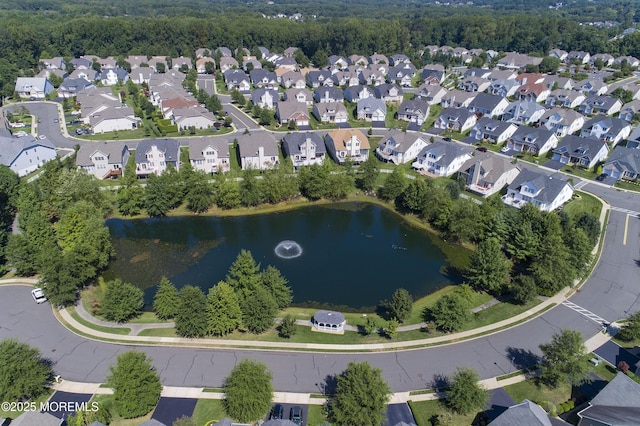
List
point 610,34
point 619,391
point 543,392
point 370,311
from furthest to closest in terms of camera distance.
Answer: point 610,34 → point 370,311 → point 543,392 → point 619,391

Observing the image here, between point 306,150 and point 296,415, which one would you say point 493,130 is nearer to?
point 306,150

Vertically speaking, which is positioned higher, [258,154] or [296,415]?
[258,154]

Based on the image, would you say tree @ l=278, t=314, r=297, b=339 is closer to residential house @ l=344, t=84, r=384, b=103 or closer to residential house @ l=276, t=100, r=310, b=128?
residential house @ l=276, t=100, r=310, b=128

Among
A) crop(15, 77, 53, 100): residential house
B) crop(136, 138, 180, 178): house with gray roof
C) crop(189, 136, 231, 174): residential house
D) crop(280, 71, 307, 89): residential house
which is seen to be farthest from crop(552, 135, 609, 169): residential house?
crop(15, 77, 53, 100): residential house

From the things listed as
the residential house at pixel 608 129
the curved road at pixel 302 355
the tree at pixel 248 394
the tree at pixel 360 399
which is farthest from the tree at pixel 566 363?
the residential house at pixel 608 129

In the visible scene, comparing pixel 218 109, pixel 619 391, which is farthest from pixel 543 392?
pixel 218 109

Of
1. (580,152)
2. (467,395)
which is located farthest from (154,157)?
(580,152)

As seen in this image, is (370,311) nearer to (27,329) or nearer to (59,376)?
(59,376)
